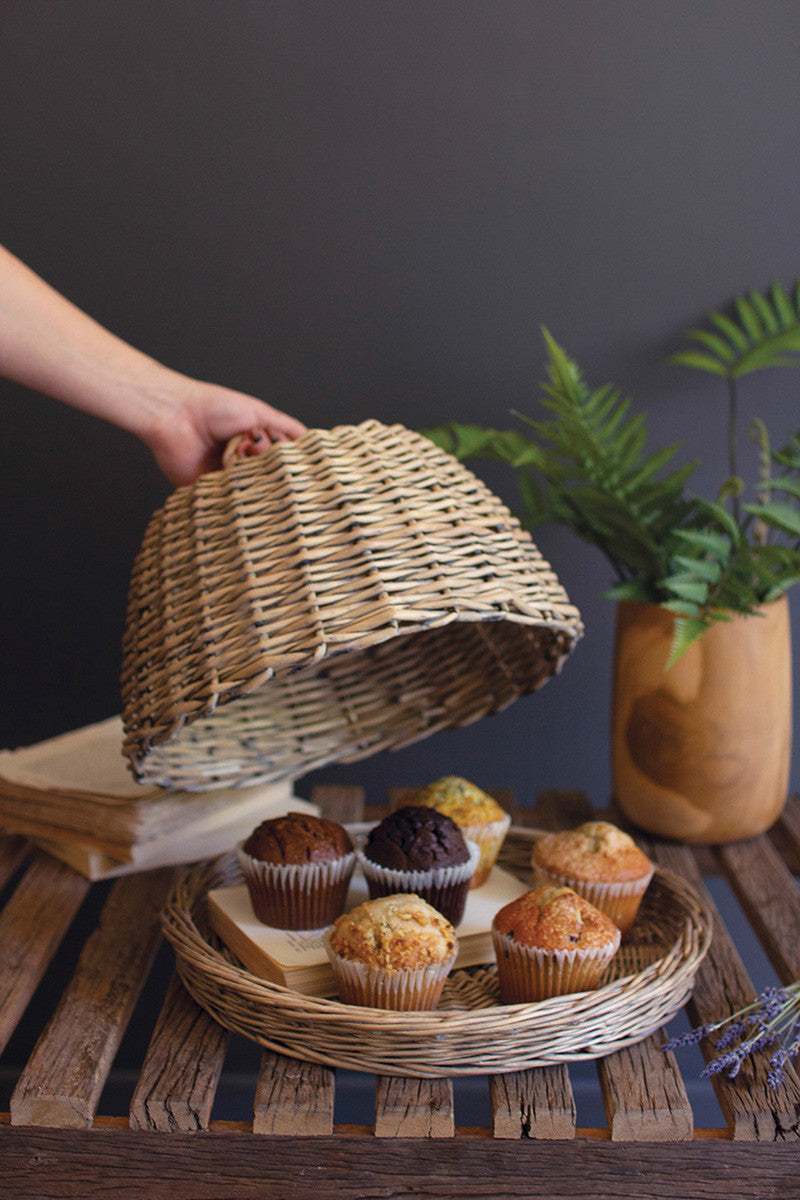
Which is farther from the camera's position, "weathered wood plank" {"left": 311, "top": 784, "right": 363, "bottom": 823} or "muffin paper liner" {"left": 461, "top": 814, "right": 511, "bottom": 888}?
"weathered wood plank" {"left": 311, "top": 784, "right": 363, "bottom": 823}

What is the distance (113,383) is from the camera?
3.90 feet

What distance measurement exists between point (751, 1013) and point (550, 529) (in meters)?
0.93

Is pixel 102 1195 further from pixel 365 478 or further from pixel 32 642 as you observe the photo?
pixel 32 642

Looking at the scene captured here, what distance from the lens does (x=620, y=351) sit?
165 cm

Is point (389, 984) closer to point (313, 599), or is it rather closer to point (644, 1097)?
point (644, 1097)

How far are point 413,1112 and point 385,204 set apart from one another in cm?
135

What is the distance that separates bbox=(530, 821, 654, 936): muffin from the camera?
103 centimetres

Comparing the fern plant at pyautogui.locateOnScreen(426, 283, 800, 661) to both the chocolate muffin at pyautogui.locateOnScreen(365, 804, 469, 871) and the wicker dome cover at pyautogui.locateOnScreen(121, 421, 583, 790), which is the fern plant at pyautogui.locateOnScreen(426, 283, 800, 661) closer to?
the wicker dome cover at pyautogui.locateOnScreen(121, 421, 583, 790)

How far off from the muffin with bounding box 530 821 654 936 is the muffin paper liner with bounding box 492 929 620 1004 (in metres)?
0.12

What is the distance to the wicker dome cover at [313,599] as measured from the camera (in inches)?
32.5

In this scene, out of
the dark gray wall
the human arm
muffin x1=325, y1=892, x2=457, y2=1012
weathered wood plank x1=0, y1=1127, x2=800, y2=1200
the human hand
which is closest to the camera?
weathered wood plank x1=0, y1=1127, x2=800, y2=1200

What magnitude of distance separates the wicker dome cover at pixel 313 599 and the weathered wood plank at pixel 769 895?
0.38 m

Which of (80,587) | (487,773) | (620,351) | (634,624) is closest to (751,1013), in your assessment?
(634,624)

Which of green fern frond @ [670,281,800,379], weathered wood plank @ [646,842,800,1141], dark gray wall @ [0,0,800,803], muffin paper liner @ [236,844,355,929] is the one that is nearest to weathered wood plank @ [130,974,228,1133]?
muffin paper liner @ [236,844,355,929]
